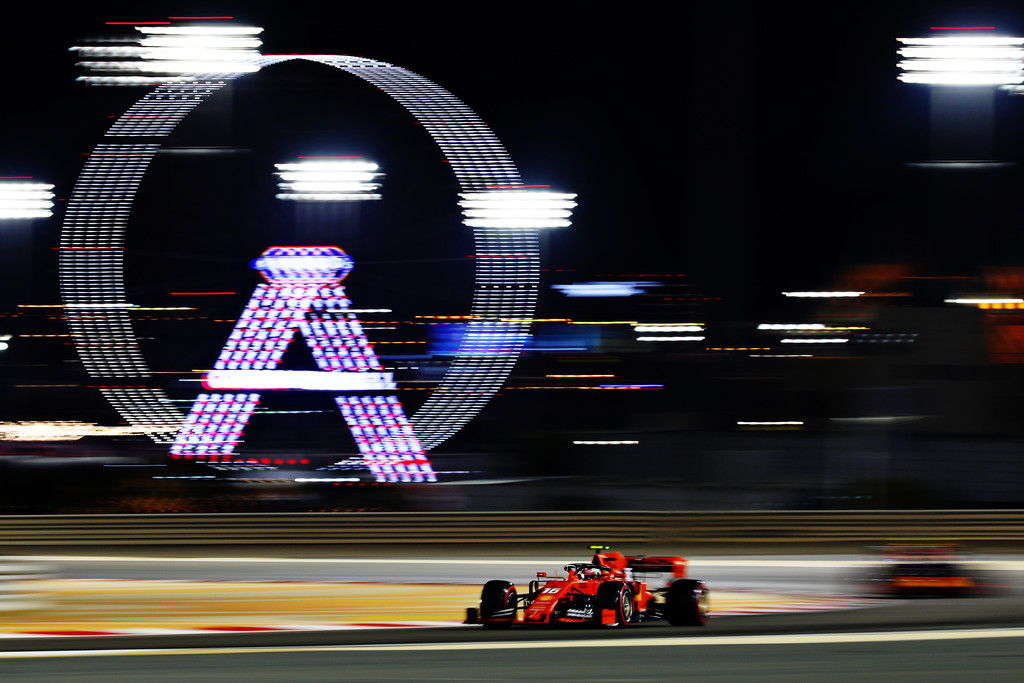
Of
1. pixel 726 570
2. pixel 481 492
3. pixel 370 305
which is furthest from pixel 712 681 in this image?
pixel 370 305

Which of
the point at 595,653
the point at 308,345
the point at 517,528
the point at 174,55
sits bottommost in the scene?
the point at 517,528

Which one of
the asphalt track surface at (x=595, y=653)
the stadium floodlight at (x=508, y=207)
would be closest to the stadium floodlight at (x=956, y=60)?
the stadium floodlight at (x=508, y=207)

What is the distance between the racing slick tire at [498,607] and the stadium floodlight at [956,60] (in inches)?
760

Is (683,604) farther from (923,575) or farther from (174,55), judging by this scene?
(174,55)

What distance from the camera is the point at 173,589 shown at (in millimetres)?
11844

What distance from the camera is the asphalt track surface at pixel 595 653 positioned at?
24.0 ft

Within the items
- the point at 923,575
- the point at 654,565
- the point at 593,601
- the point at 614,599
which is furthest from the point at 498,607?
the point at 923,575

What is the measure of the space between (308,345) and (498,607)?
1862cm

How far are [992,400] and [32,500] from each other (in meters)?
23.3

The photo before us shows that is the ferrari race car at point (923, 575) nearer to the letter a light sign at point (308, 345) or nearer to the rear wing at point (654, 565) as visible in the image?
the rear wing at point (654, 565)

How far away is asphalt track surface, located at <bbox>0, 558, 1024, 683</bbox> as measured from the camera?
7.32m

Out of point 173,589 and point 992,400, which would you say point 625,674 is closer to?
point 173,589

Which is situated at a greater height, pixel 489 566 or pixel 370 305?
pixel 370 305

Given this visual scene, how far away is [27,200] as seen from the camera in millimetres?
27859
